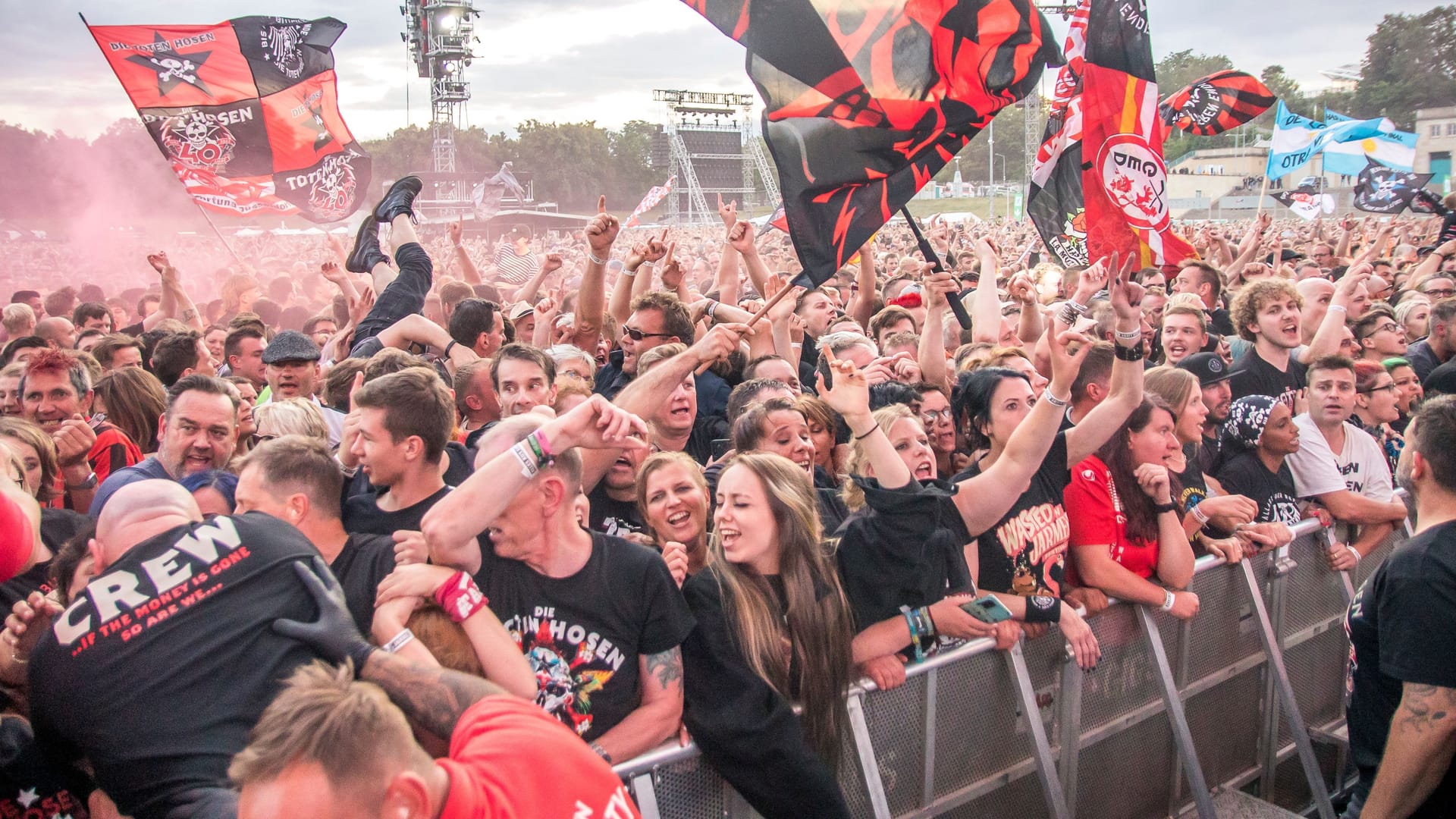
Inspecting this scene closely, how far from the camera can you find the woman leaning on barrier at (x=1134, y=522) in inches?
162

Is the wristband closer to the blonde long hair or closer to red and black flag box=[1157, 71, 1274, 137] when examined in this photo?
the blonde long hair

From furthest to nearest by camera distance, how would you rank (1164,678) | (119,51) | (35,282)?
1. (35,282)
2. (119,51)
3. (1164,678)

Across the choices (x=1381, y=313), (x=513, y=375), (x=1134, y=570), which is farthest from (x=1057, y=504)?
(x=1381, y=313)

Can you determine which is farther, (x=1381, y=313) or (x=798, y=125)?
(x=1381, y=313)

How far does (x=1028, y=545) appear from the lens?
4023 millimetres

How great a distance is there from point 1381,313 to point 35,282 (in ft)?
60.1

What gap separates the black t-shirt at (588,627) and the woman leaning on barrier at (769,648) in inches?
7.9

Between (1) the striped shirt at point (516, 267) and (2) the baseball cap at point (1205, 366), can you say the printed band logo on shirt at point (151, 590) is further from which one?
(1) the striped shirt at point (516, 267)

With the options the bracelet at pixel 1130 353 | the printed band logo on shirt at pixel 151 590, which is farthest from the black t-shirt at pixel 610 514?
the bracelet at pixel 1130 353

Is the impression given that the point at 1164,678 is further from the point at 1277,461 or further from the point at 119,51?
Answer: the point at 119,51

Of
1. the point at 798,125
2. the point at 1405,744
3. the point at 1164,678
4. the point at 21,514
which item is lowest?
the point at 1164,678

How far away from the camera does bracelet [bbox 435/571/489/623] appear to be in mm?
2650

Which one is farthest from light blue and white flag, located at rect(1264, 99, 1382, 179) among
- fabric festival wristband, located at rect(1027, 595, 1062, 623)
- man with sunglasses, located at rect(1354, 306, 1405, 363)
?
fabric festival wristband, located at rect(1027, 595, 1062, 623)

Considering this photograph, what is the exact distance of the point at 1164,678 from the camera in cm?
416
